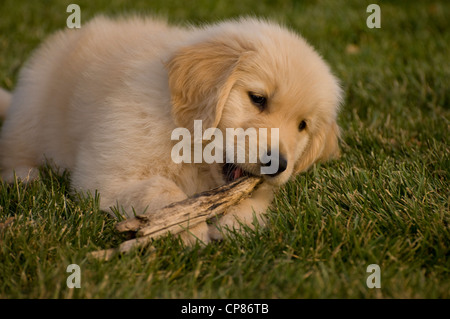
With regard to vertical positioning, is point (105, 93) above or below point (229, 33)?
below

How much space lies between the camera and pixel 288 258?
2.22 meters

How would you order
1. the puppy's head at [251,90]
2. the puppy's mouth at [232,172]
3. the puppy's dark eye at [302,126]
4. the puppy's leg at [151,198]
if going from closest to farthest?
1. the puppy's leg at [151,198]
2. the puppy's head at [251,90]
3. the puppy's mouth at [232,172]
4. the puppy's dark eye at [302,126]

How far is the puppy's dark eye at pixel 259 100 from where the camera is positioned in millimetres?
2662

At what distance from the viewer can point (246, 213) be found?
2.67 meters

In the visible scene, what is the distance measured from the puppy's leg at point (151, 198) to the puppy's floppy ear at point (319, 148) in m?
0.86

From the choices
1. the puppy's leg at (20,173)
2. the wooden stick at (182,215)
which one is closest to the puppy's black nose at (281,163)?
the wooden stick at (182,215)

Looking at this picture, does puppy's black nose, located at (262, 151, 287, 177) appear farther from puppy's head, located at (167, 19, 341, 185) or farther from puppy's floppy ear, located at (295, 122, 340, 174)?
puppy's floppy ear, located at (295, 122, 340, 174)

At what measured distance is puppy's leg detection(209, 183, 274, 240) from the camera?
2.50 m

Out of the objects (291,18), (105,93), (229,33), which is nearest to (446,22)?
(291,18)

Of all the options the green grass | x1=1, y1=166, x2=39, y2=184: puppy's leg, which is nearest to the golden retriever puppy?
the green grass

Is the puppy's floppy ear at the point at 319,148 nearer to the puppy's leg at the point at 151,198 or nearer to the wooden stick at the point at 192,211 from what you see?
the wooden stick at the point at 192,211
